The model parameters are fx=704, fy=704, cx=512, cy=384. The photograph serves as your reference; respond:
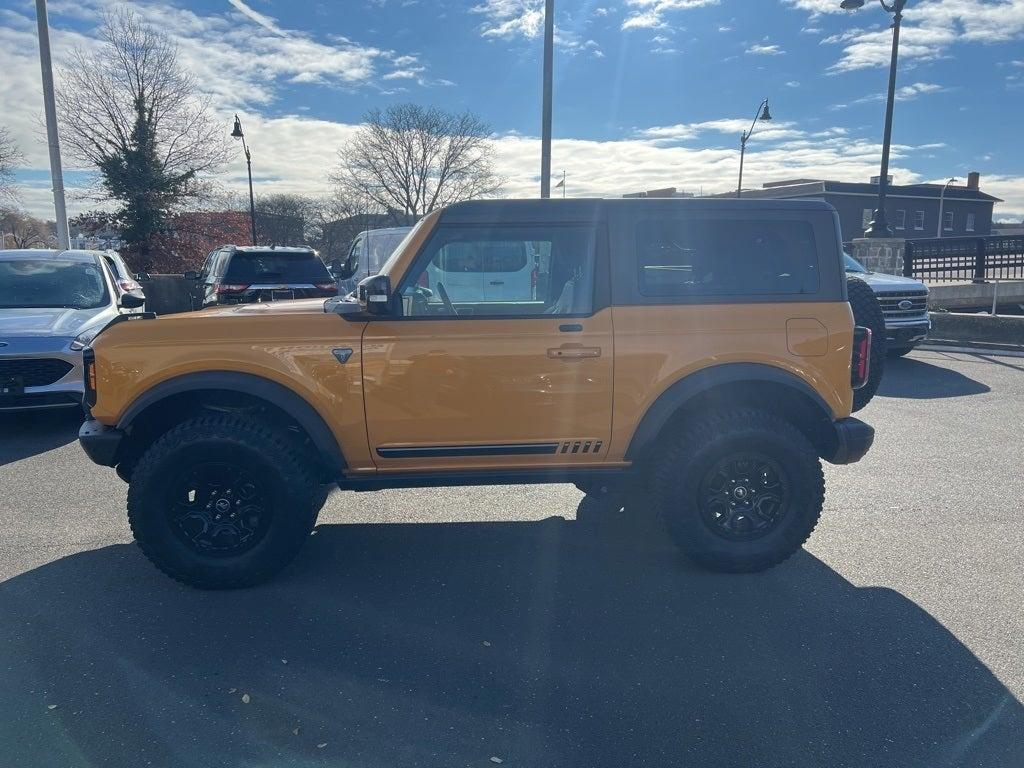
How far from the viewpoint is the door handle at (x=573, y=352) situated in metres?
3.75

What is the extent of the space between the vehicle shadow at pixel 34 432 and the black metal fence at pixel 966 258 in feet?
62.1

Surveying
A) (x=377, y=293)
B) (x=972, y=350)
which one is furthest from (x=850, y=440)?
(x=972, y=350)

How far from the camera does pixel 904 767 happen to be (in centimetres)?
245

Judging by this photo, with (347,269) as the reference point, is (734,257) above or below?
above

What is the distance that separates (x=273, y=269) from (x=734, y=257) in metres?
9.00

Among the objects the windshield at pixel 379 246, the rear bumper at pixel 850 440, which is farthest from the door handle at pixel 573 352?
the windshield at pixel 379 246

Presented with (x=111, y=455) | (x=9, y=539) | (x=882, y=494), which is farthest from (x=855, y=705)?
(x=9, y=539)

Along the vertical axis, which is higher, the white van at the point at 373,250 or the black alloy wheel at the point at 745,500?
the white van at the point at 373,250

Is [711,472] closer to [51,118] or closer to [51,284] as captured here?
[51,284]

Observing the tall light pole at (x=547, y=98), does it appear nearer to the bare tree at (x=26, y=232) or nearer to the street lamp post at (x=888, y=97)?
the street lamp post at (x=888, y=97)

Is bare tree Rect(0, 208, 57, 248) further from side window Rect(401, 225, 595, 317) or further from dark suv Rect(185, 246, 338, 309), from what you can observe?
side window Rect(401, 225, 595, 317)

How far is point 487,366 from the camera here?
3.73 meters

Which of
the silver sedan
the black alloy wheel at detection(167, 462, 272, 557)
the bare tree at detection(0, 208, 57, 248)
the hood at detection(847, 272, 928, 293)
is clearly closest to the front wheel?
the hood at detection(847, 272, 928, 293)

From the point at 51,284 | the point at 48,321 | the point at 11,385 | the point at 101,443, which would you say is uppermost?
the point at 51,284
